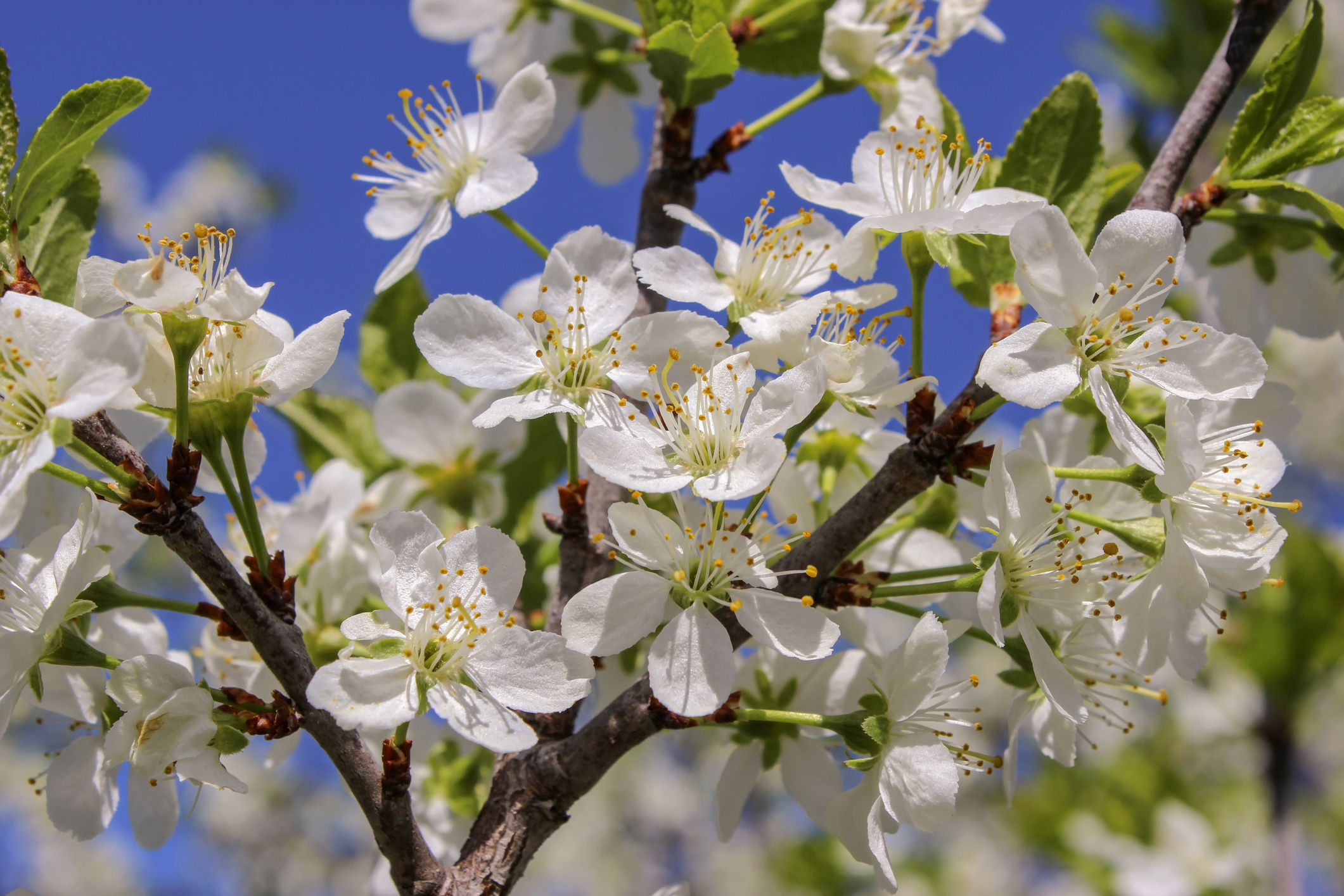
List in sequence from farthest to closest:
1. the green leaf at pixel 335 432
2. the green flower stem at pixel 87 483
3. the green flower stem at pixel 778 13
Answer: the green leaf at pixel 335 432
the green flower stem at pixel 778 13
the green flower stem at pixel 87 483

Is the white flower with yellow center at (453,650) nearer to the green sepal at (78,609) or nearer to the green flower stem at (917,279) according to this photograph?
the green sepal at (78,609)

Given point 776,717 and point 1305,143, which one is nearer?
point 776,717

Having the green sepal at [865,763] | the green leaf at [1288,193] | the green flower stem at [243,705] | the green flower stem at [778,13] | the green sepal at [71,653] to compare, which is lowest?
the green sepal at [865,763]

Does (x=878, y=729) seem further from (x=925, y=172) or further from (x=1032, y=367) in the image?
(x=925, y=172)

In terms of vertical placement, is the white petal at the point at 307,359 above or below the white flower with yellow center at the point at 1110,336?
above

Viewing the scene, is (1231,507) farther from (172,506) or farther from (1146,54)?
(1146,54)

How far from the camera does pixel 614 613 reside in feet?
3.87

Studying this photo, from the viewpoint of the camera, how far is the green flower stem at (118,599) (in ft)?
4.26

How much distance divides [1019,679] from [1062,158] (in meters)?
0.77

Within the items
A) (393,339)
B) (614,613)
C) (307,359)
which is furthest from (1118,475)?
(393,339)

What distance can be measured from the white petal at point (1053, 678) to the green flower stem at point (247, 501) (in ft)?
3.12

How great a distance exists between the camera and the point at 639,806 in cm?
1188

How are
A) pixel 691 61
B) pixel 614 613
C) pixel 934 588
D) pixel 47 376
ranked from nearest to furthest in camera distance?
pixel 47 376, pixel 614 613, pixel 934 588, pixel 691 61

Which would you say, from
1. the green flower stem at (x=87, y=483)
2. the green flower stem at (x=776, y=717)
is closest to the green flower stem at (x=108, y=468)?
the green flower stem at (x=87, y=483)
